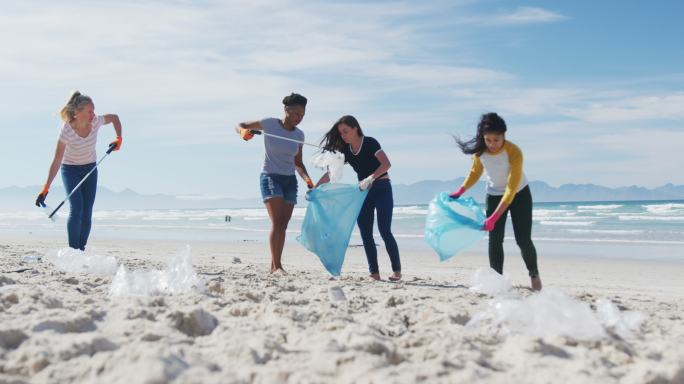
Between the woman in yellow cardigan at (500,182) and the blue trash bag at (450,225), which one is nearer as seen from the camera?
the woman in yellow cardigan at (500,182)

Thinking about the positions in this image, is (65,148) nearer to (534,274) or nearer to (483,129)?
(483,129)

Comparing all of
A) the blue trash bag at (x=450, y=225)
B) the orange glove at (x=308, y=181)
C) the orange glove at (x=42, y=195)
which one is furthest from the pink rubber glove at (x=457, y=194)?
the orange glove at (x=42, y=195)

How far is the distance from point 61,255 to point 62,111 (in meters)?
1.36

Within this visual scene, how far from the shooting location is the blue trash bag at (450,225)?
5.57 metres

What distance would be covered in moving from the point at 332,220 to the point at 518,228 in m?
1.62

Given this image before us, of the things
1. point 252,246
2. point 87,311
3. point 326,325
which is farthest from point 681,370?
point 252,246

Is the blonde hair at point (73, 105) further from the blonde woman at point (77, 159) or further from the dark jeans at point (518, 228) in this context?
the dark jeans at point (518, 228)

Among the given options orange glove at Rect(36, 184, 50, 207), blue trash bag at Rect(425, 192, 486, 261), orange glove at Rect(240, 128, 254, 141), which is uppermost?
orange glove at Rect(240, 128, 254, 141)

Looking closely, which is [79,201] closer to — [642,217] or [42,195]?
[42,195]

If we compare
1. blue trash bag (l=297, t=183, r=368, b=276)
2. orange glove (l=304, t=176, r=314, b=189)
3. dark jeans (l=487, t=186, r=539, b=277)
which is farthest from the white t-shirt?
dark jeans (l=487, t=186, r=539, b=277)

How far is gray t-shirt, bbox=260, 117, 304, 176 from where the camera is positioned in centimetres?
607

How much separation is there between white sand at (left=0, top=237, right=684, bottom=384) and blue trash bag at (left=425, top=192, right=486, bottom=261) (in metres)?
0.97

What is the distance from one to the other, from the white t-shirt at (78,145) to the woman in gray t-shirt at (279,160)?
1.39 m

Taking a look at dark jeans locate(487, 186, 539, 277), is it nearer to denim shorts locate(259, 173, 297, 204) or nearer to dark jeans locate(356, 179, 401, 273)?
dark jeans locate(356, 179, 401, 273)
